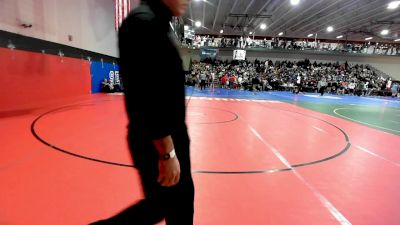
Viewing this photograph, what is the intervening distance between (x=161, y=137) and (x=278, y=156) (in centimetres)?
318

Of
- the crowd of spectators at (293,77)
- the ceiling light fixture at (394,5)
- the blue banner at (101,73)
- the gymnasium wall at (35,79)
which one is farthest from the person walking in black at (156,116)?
the crowd of spectators at (293,77)

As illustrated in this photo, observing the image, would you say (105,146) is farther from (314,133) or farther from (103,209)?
(314,133)

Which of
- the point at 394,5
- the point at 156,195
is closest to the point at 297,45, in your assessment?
the point at 394,5

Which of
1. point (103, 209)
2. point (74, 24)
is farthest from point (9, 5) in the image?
point (103, 209)

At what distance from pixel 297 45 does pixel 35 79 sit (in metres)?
25.8

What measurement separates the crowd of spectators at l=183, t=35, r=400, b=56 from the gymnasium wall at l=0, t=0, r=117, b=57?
14.5 metres

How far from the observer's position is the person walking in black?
101 cm

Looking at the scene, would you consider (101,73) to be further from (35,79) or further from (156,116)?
(156,116)

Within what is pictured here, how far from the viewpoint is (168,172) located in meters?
1.13

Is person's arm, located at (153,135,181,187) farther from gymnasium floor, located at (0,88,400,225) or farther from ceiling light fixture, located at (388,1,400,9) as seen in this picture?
ceiling light fixture, located at (388,1,400,9)

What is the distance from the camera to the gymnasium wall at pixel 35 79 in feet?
21.2

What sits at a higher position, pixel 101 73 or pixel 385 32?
pixel 385 32

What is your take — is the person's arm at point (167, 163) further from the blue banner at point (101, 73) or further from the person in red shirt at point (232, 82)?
Answer: the person in red shirt at point (232, 82)

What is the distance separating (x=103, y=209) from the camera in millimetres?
2186
